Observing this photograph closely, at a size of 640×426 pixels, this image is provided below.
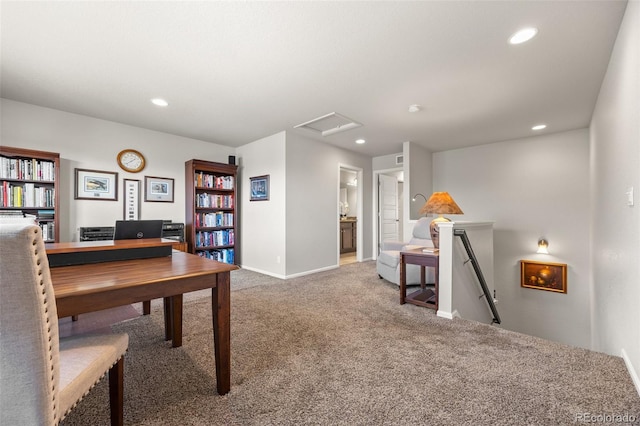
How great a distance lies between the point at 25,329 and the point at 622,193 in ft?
10.8

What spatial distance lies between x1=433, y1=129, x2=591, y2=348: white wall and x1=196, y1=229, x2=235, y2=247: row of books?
462 centimetres

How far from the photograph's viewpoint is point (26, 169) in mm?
3193

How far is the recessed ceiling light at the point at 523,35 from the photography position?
1.93m

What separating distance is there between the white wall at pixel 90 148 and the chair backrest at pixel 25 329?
3.71 metres

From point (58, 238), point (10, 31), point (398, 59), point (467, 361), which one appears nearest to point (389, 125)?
point (398, 59)

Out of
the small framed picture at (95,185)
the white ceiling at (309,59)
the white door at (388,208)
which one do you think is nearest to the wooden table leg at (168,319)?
the white ceiling at (309,59)

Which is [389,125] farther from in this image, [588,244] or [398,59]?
[588,244]

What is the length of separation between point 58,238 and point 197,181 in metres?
1.89

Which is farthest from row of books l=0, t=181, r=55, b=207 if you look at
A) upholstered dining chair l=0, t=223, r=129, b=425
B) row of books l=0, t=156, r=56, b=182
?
upholstered dining chair l=0, t=223, r=129, b=425

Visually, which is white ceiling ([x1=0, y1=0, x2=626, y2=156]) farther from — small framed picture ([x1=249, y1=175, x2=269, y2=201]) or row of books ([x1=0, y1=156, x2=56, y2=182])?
small framed picture ([x1=249, y1=175, x2=269, y2=201])

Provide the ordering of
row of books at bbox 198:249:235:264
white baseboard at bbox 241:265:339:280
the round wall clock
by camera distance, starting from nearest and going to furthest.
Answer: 1. the round wall clock
2. white baseboard at bbox 241:265:339:280
3. row of books at bbox 198:249:235:264

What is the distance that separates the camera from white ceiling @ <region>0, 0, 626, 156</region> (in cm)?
179

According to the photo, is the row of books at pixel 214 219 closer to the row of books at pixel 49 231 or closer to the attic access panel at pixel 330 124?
the row of books at pixel 49 231

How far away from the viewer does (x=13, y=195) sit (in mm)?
3125
